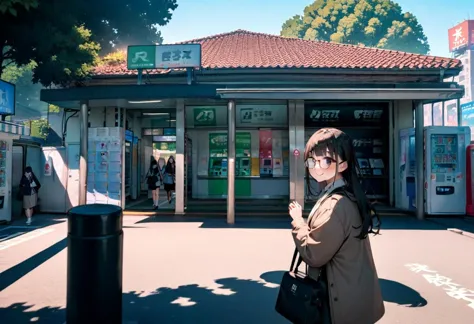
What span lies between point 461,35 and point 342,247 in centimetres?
8940

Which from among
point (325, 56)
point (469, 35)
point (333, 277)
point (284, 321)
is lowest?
point (284, 321)

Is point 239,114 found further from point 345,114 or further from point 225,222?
point 225,222

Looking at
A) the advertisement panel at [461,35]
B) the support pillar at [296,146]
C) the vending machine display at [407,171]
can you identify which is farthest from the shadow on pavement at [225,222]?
the advertisement panel at [461,35]

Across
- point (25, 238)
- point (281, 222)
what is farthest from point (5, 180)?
point (281, 222)

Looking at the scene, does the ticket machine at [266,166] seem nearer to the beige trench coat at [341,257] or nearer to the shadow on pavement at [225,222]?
the shadow on pavement at [225,222]

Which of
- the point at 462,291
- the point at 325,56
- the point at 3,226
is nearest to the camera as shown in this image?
the point at 462,291

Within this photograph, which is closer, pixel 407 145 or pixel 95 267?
pixel 95 267

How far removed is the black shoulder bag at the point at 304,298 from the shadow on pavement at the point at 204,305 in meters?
1.78

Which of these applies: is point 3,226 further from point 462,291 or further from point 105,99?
point 462,291

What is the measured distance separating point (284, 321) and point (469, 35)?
86.6 meters

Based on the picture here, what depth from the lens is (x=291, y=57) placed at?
1325 cm

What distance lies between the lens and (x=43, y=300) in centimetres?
423

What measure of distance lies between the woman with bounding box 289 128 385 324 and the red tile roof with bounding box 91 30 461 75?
32.4ft

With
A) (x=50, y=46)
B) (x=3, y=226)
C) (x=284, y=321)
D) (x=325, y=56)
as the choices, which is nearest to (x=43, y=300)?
(x=284, y=321)
